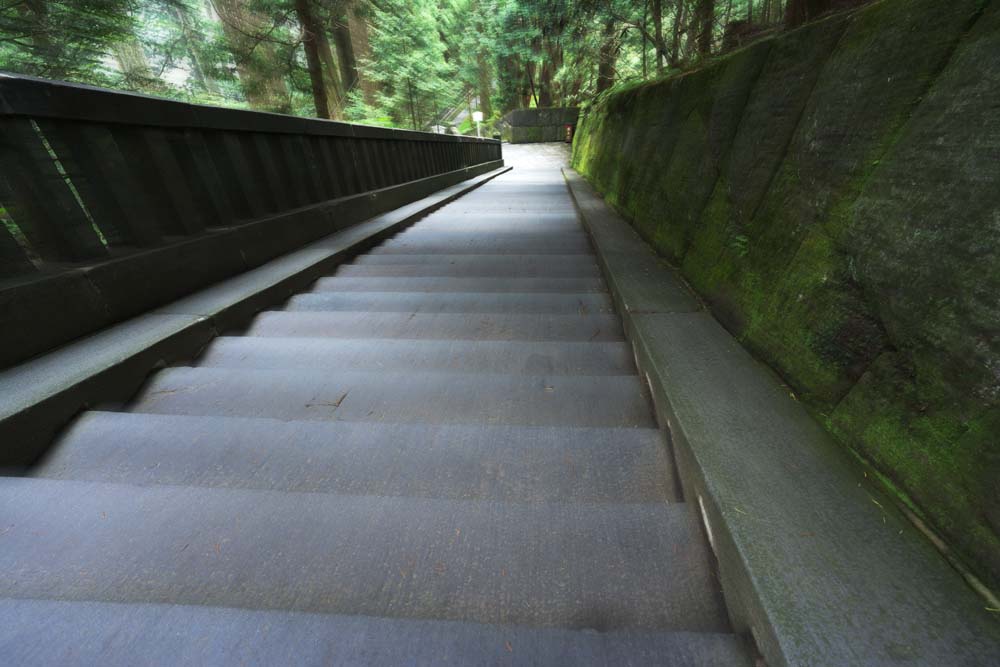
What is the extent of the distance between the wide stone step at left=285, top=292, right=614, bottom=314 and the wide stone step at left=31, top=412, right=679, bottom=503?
46.8 inches

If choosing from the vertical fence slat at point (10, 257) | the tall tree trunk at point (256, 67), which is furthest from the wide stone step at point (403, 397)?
the tall tree trunk at point (256, 67)

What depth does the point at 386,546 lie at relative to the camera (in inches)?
Result: 31.5

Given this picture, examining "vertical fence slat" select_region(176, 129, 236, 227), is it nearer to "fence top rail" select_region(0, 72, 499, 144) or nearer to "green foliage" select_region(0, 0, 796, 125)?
"fence top rail" select_region(0, 72, 499, 144)

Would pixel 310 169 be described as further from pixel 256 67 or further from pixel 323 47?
pixel 323 47

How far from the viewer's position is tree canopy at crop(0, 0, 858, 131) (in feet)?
17.3

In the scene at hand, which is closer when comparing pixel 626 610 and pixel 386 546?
pixel 626 610

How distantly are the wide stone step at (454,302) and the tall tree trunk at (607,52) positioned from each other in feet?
20.5

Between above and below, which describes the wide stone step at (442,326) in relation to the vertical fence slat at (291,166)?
below

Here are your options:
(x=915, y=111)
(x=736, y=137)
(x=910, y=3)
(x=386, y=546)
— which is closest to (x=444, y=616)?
(x=386, y=546)

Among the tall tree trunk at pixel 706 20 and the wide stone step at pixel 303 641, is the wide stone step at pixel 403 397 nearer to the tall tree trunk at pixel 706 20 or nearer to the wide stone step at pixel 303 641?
the wide stone step at pixel 303 641

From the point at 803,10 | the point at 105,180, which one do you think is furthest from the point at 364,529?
the point at 803,10

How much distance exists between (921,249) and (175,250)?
2802 mm

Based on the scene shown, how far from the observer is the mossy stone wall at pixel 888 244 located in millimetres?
662

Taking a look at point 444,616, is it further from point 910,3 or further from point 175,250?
point 175,250
